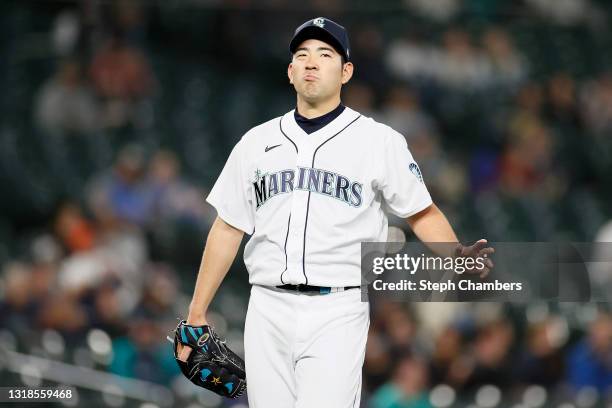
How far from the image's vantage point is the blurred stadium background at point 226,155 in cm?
655

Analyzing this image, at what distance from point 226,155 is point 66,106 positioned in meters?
1.31

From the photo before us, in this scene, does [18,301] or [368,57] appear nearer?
[18,301]

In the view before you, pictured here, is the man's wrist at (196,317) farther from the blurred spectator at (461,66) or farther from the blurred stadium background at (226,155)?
the blurred spectator at (461,66)

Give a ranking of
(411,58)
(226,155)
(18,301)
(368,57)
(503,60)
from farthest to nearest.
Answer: (503,60)
(411,58)
(368,57)
(226,155)
(18,301)

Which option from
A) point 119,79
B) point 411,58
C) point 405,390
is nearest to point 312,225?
point 405,390

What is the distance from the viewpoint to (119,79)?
9.41 metres

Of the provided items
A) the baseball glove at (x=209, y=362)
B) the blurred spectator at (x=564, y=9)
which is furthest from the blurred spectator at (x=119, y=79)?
the baseball glove at (x=209, y=362)

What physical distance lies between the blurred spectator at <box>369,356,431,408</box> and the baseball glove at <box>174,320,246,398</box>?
2.65 metres

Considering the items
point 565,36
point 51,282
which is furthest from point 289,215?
point 565,36

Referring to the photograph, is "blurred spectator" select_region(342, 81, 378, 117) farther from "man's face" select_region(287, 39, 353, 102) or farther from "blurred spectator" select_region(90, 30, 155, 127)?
"man's face" select_region(287, 39, 353, 102)

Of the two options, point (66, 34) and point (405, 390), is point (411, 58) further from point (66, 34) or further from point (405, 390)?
point (405, 390)

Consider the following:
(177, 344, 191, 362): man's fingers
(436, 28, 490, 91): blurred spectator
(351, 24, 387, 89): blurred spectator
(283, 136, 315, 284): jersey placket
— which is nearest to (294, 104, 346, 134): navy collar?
(283, 136, 315, 284): jersey placket

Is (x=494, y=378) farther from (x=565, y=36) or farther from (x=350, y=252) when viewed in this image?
(x=565, y=36)

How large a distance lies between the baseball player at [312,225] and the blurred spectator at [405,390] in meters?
2.80
